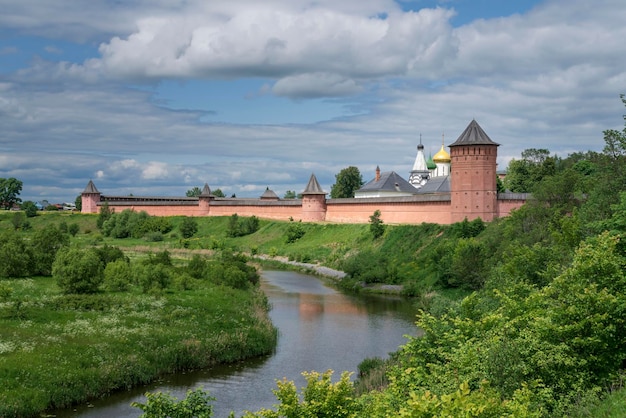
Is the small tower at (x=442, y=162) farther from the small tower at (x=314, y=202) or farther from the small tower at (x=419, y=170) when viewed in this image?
the small tower at (x=314, y=202)

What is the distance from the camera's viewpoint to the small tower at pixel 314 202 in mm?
49938

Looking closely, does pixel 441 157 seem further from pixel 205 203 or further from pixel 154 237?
pixel 154 237

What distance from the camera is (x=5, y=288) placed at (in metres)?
19.6

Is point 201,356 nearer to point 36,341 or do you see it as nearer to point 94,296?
point 36,341

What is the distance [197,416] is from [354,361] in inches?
336

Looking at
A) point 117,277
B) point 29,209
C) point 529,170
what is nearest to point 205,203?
point 29,209

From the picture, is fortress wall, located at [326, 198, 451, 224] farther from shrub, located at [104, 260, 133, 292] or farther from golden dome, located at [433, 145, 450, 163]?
shrub, located at [104, 260, 133, 292]

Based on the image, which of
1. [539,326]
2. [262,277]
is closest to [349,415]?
[539,326]

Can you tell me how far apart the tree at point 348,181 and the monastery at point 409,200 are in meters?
6.41

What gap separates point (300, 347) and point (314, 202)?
31.1m

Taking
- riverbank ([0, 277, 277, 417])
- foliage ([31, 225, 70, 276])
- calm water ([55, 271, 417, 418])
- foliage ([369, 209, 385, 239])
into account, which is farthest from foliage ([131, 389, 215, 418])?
foliage ([369, 209, 385, 239])

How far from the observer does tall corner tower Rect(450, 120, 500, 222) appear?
36.5 m

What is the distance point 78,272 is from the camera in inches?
840

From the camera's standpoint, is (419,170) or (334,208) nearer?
(334,208)
